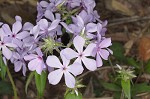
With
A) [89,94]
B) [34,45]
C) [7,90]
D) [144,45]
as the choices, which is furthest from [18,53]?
[144,45]

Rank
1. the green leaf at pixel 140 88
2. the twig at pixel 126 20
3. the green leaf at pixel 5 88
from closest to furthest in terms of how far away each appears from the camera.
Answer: the green leaf at pixel 140 88, the green leaf at pixel 5 88, the twig at pixel 126 20

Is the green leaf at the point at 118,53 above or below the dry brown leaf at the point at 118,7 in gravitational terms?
below

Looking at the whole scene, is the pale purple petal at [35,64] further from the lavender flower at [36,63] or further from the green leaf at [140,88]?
the green leaf at [140,88]

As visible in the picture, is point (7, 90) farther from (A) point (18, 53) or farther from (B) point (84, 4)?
(B) point (84, 4)

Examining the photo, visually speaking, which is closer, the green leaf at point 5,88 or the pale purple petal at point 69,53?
the pale purple petal at point 69,53

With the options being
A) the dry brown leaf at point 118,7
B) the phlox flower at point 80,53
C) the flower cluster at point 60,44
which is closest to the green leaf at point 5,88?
the flower cluster at point 60,44

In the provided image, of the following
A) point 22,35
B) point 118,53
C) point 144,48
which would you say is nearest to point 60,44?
point 22,35

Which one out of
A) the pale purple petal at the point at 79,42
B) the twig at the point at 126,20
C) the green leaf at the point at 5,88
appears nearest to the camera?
the pale purple petal at the point at 79,42
